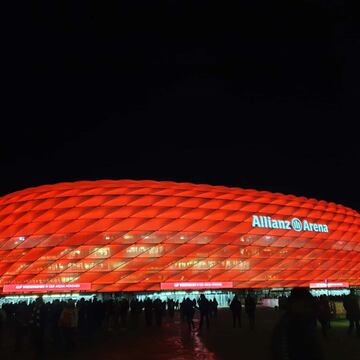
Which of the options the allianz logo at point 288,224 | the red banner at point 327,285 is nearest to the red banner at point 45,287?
the allianz logo at point 288,224

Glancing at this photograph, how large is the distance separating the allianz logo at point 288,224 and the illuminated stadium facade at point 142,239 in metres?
0.12

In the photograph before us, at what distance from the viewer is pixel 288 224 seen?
188 feet

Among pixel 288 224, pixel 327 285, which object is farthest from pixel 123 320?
pixel 327 285

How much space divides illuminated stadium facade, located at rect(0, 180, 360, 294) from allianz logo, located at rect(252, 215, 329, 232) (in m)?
0.12

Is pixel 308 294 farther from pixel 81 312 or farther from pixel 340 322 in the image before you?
pixel 340 322

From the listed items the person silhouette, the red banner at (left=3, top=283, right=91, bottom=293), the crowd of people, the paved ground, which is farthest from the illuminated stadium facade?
the person silhouette

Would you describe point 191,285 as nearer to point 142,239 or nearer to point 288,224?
point 142,239

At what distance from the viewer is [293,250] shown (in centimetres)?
5691

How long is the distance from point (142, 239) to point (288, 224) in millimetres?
17365

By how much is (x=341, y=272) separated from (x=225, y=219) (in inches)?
757

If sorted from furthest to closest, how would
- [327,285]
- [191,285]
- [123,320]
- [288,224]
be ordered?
[327,285] → [288,224] → [191,285] → [123,320]

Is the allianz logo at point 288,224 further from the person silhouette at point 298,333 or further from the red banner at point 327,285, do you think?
the person silhouette at point 298,333

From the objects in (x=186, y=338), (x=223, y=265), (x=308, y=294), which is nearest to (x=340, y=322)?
(x=186, y=338)

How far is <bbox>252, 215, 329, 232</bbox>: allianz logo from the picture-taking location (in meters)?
54.8
